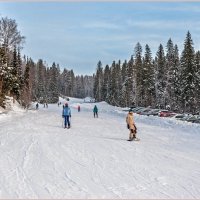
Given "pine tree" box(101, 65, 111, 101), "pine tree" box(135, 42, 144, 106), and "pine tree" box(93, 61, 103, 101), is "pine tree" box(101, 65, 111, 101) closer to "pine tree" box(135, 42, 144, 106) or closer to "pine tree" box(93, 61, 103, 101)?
"pine tree" box(93, 61, 103, 101)

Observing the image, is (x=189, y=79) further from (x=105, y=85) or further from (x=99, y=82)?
(x=99, y=82)

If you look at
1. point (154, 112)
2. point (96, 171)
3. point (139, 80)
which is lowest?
point (96, 171)

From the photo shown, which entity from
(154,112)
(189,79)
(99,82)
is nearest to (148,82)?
(189,79)

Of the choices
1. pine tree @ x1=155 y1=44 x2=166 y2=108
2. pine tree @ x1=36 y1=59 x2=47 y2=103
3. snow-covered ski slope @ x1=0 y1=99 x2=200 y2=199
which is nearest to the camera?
snow-covered ski slope @ x1=0 y1=99 x2=200 y2=199

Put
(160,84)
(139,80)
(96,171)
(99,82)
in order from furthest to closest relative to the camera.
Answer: (99,82) < (139,80) < (160,84) < (96,171)

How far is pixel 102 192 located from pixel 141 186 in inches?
43.8

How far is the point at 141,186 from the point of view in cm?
893

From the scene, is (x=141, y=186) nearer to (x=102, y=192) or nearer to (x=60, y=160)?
(x=102, y=192)

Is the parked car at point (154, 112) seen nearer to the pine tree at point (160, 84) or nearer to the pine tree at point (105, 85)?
the pine tree at point (160, 84)

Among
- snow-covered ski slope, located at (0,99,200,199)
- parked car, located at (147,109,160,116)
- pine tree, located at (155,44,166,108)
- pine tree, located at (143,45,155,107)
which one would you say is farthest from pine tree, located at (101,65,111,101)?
snow-covered ski slope, located at (0,99,200,199)

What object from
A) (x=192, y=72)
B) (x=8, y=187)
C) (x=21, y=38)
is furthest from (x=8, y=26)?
(x=8, y=187)

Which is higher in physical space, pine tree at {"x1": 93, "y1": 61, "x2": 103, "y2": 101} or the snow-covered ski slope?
pine tree at {"x1": 93, "y1": 61, "x2": 103, "y2": 101}

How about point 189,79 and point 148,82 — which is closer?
point 189,79

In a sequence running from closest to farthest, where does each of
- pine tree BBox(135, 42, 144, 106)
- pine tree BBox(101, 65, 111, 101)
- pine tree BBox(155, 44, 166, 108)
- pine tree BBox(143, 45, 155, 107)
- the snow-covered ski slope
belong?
the snow-covered ski slope < pine tree BBox(155, 44, 166, 108) < pine tree BBox(143, 45, 155, 107) < pine tree BBox(135, 42, 144, 106) < pine tree BBox(101, 65, 111, 101)
